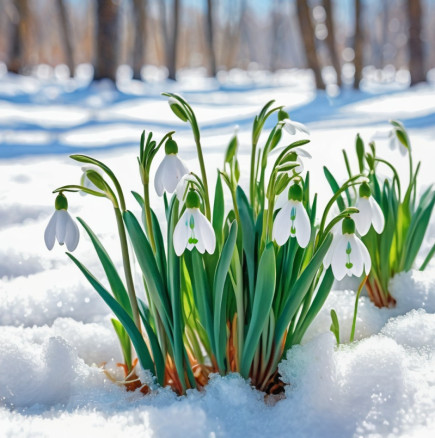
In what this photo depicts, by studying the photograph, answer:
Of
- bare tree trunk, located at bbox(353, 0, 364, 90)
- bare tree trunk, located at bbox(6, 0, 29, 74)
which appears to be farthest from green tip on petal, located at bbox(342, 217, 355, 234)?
Answer: bare tree trunk, located at bbox(6, 0, 29, 74)

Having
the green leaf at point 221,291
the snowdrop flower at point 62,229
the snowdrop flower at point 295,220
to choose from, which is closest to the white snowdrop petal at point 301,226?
the snowdrop flower at point 295,220

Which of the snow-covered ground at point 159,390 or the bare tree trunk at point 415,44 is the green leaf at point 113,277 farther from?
the bare tree trunk at point 415,44

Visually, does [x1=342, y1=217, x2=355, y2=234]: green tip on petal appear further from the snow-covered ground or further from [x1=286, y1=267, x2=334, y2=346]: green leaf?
the snow-covered ground

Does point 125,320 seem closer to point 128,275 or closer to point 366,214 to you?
point 128,275

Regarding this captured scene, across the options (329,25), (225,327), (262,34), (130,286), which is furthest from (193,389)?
(262,34)

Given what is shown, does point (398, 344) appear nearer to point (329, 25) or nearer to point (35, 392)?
point (35, 392)

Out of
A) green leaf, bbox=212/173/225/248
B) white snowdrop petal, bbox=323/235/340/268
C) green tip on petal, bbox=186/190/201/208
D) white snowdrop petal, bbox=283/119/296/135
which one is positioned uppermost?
white snowdrop petal, bbox=283/119/296/135
